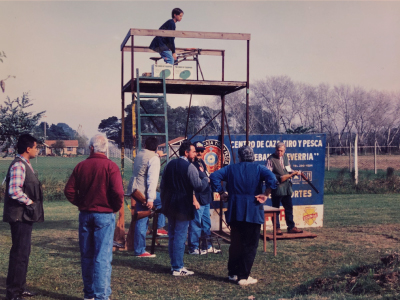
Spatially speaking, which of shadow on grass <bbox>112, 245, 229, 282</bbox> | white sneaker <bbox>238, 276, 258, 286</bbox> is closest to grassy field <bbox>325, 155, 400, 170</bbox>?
shadow on grass <bbox>112, 245, 229, 282</bbox>

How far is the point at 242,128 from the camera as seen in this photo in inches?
2414

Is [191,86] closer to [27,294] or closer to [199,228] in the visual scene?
[199,228]

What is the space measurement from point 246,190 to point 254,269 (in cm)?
149

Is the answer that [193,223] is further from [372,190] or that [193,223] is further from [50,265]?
[372,190]

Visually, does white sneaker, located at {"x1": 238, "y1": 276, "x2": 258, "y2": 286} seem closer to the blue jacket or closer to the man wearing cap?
the blue jacket

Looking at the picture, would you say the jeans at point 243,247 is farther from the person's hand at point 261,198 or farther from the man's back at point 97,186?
the man's back at point 97,186

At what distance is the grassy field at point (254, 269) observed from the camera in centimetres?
567

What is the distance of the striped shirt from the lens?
5285 millimetres

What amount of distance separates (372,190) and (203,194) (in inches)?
527

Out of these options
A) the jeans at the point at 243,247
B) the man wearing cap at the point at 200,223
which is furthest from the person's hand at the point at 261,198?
the man wearing cap at the point at 200,223

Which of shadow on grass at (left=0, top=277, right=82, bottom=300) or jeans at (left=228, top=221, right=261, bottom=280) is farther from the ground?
jeans at (left=228, top=221, right=261, bottom=280)

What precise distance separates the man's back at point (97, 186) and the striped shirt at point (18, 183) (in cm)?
55

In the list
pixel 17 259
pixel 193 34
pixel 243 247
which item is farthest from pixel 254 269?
pixel 193 34

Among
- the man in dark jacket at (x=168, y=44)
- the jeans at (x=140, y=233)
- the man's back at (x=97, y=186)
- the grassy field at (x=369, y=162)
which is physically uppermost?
the man in dark jacket at (x=168, y=44)
